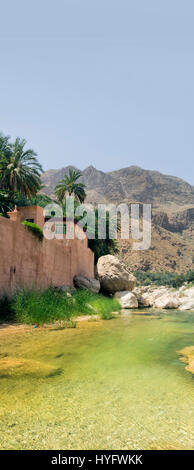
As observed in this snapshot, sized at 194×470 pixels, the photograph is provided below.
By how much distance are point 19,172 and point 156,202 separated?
129 metres

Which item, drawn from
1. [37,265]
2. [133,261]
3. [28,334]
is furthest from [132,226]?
[28,334]

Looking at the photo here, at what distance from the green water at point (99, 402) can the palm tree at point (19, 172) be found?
65.8 ft

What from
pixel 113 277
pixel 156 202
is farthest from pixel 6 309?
pixel 156 202

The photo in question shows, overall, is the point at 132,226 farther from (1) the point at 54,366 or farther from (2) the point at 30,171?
(1) the point at 54,366

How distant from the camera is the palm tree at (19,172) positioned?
75.9ft

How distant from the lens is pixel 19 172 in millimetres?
23156

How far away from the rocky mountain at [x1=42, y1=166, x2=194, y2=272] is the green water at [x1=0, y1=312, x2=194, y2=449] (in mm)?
67342

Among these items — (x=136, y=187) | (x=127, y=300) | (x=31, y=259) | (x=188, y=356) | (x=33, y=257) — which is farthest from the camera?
(x=136, y=187)

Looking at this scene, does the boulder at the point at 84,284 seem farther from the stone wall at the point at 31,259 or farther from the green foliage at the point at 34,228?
the green foliage at the point at 34,228

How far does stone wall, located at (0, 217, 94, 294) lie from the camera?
1016 centimetres

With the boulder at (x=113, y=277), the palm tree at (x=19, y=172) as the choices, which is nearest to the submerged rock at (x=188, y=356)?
the boulder at (x=113, y=277)

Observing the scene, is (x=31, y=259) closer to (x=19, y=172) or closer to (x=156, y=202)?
(x=19, y=172)

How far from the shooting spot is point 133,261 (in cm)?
8306

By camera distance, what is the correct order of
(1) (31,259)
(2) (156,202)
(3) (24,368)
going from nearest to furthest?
(3) (24,368)
(1) (31,259)
(2) (156,202)
